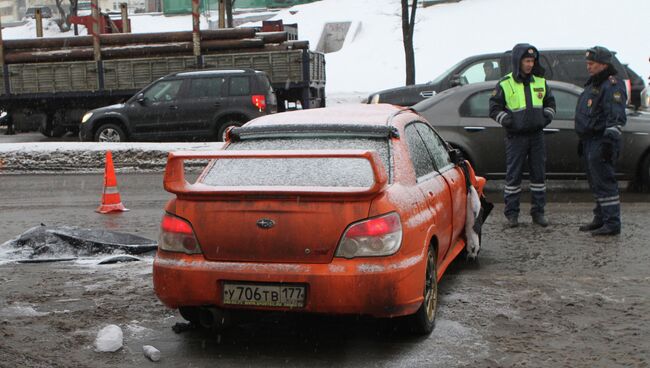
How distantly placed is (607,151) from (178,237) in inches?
183

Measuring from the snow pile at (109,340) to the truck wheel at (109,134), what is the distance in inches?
545

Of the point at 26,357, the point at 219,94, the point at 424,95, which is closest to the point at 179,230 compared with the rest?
the point at 26,357

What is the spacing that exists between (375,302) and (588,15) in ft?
126

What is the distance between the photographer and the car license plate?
490cm

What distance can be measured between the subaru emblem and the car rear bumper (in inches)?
8.3

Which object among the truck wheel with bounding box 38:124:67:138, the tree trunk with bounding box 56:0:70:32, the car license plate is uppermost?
the tree trunk with bounding box 56:0:70:32

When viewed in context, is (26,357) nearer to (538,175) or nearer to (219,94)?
(538,175)

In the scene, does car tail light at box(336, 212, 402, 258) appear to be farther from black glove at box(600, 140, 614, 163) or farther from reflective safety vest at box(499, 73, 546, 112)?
reflective safety vest at box(499, 73, 546, 112)

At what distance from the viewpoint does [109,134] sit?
61.7ft

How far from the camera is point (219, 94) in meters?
18.9

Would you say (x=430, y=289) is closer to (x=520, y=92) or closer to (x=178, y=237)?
(x=178, y=237)

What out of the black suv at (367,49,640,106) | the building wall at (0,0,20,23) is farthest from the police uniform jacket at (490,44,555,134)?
the building wall at (0,0,20,23)

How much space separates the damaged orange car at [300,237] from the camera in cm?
489

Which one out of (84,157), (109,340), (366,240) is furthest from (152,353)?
(84,157)
